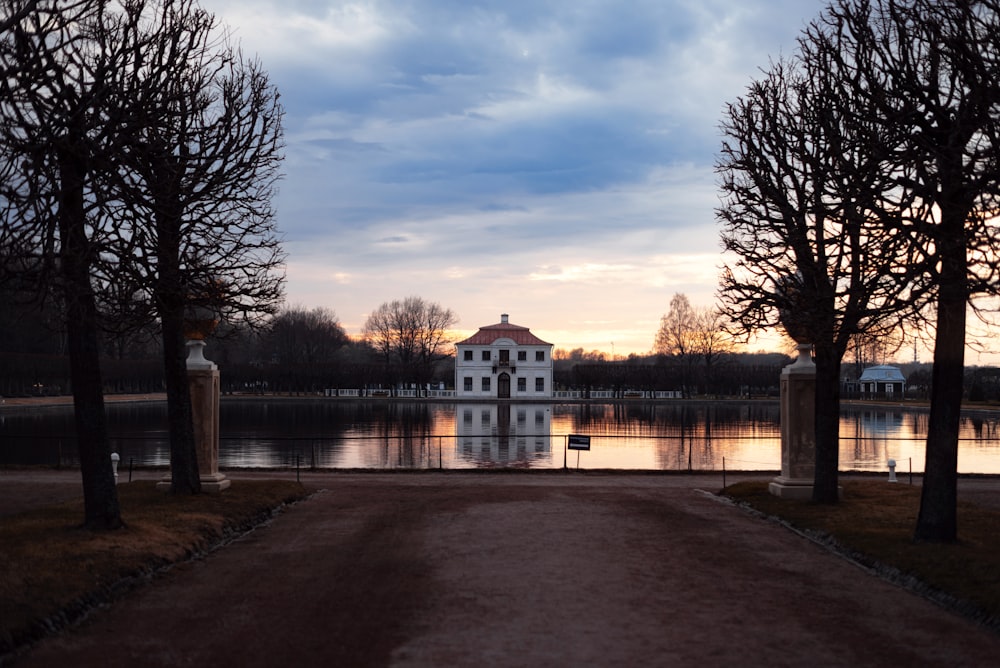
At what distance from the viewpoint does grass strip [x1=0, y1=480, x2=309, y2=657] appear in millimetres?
9516

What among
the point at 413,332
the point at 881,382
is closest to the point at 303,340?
the point at 413,332

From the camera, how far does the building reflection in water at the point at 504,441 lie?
3384 cm

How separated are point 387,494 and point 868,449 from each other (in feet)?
88.6

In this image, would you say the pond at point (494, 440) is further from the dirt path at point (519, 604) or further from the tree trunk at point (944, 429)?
the tree trunk at point (944, 429)

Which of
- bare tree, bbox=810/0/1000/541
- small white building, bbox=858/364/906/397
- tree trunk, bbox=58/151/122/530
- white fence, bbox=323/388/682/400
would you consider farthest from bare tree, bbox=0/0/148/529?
small white building, bbox=858/364/906/397

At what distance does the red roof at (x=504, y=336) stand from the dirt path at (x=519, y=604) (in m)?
92.5

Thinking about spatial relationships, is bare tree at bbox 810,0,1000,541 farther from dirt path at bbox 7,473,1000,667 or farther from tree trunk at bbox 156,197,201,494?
tree trunk at bbox 156,197,201,494

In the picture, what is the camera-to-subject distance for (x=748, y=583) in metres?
11.6

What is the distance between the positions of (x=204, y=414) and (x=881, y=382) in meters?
116

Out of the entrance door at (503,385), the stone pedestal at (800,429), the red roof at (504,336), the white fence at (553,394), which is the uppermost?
the red roof at (504,336)

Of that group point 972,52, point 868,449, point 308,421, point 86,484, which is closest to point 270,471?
point 86,484

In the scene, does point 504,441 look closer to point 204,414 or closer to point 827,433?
point 204,414

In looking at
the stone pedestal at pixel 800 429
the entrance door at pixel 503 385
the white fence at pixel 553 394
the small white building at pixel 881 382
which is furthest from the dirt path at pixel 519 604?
the small white building at pixel 881 382

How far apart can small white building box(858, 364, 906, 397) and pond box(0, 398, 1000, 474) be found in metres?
37.1
